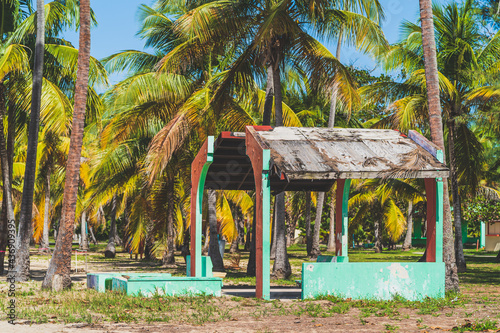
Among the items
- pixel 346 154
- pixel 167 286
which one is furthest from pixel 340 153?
pixel 167 286

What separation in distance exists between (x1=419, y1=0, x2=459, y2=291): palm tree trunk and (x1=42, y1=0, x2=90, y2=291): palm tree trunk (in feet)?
26.3

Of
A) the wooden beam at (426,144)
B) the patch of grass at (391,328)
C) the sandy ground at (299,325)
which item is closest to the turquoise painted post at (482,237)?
the wooden beam at (426,144)

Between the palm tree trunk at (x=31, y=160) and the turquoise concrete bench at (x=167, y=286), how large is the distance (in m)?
5.25

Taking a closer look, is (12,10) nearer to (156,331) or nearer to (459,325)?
(156,331)

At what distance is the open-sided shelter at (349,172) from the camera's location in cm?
1184

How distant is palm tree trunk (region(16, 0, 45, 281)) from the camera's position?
16.0m

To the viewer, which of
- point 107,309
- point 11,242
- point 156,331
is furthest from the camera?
point 11,242

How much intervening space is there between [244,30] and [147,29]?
6.69m

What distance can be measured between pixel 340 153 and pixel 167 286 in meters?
4.47

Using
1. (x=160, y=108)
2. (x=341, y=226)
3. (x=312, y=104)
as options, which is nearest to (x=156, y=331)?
(x=341, y=226)

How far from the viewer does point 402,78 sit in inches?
969

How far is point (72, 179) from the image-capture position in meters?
14.0

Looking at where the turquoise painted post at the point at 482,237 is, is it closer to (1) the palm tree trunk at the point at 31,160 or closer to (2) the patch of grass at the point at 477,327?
(1) the palm tree trunk at the point at 31,160

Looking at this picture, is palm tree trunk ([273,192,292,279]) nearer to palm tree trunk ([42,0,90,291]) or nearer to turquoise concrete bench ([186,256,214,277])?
turquoise concrete bench ([186,256,214,277])
